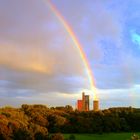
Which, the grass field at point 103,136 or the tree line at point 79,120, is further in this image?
the tree line at point 79,120

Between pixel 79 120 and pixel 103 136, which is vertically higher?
pixel 79 120

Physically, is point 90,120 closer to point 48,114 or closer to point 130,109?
point 48,114

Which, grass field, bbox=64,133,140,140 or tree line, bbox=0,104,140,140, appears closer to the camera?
grass field, bbox=64,133,140,140

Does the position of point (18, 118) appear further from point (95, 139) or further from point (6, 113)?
point (95, 139)

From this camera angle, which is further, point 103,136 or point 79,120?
point 79,120

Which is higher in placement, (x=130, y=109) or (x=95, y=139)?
(x=130, y=109)

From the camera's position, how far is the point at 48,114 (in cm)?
15650

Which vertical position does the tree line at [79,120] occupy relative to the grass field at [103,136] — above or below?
above

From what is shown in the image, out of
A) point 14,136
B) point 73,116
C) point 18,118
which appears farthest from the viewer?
point 73,116

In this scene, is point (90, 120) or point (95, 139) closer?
point (95, 139)

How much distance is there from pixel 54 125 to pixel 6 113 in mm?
20730

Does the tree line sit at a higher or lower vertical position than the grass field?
higher

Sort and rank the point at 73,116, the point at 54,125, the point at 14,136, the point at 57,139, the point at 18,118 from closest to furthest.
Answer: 1. the point at 57,139
2. the point at 14,136
3. the point at 18,118
4. the point at 54,125
5. the point at 73,116

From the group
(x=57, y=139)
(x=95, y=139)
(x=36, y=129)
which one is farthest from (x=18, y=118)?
(x=57, y=139)
